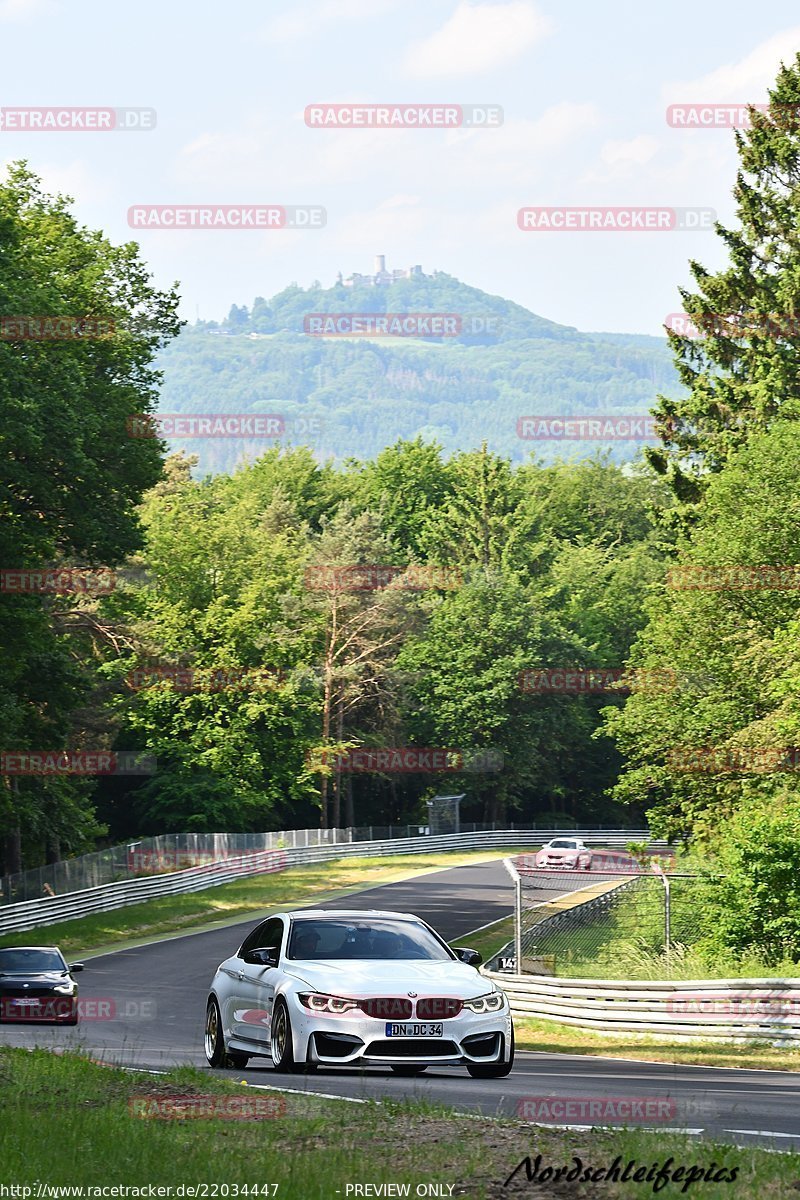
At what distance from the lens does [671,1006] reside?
24.2 meters

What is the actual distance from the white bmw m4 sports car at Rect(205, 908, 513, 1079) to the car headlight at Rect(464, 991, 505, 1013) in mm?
10

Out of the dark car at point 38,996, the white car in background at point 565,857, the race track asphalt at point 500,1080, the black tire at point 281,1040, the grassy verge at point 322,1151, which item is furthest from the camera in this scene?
the white car in background at point 565,857

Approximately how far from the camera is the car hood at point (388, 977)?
13.4m

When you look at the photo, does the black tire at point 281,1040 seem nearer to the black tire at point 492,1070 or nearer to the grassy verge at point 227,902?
the black tire at point 492,1070

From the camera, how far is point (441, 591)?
10450 cm

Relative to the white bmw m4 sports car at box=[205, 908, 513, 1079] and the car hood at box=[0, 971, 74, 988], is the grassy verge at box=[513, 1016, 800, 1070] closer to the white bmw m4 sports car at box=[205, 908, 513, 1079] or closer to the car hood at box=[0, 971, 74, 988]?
the white bmw m4 sports car at box=[205, 908, 513, 1079]

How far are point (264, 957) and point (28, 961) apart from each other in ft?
47.3

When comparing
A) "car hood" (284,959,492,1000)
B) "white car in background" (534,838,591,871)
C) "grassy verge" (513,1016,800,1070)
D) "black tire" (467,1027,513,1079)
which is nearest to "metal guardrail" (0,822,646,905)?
"white car in background" (534,838,591,871)

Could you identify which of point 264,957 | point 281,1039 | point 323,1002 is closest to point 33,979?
point 264,957

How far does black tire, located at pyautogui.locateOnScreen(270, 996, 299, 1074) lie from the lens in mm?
13633

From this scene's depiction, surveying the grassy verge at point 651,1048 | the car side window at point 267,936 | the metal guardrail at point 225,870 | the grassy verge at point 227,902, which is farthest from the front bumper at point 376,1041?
the metal guardrail at point 225,870

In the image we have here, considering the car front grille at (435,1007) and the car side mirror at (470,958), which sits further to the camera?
the car side mirror at (470,958)

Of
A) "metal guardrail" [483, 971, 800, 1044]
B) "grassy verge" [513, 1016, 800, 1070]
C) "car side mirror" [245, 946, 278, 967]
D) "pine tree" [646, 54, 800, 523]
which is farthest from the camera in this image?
"pine tree" [646, 54, 800, 523]

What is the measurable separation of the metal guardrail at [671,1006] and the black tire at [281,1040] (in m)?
9.79
